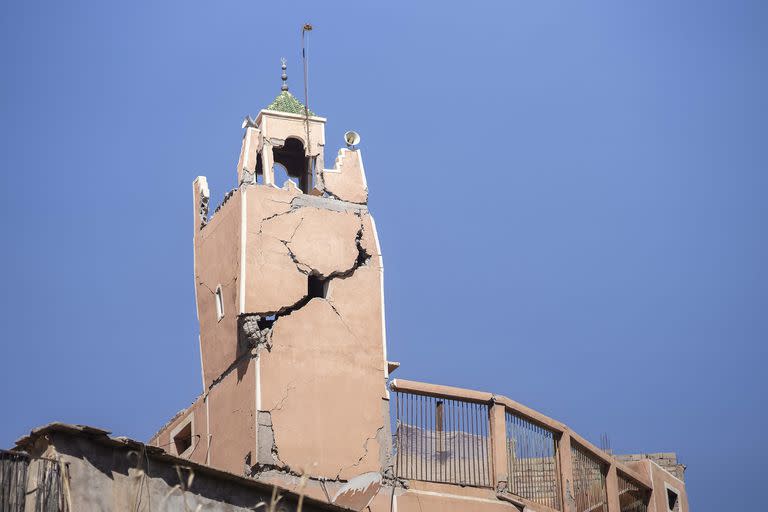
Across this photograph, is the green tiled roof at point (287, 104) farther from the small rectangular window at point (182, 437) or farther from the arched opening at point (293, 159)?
the small rectangular window at point (182, 437)

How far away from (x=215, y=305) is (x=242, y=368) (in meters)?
1.89

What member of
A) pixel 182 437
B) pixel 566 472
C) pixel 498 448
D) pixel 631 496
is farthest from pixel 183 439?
pixel 631 496

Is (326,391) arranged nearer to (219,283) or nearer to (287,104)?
(219,283)

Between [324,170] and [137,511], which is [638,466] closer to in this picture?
[324,170]

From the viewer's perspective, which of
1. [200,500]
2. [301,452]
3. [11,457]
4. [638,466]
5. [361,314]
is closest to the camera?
[11,457]

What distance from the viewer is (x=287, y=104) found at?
28.6 meters

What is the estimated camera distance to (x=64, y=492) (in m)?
16.4

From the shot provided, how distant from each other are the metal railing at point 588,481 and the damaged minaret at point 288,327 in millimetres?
3717

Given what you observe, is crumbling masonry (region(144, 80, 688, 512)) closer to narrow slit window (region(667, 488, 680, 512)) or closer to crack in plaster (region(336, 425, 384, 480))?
crack in plaster (region(336, 425, 384, 480))

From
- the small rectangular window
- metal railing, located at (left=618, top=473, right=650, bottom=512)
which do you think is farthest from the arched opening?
metal railing, located at (left=618, top=473, right=650, bottom=512)

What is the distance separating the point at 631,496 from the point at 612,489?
1509 millimetres

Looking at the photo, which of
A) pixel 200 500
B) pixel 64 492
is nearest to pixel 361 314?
pixel 200 500

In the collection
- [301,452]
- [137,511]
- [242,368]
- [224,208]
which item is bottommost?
[137,511]

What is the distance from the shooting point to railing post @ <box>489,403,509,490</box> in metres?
25.4
